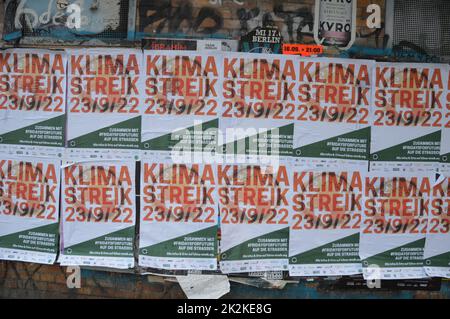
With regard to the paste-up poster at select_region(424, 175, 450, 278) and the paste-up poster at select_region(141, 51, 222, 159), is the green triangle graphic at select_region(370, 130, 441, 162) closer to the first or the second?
the paste-up poster at select_region(424, 175, 450, 278)

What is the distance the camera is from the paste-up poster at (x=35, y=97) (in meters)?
4.54

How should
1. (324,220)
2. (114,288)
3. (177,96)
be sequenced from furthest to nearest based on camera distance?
(114,288), (324,220), (177,96)

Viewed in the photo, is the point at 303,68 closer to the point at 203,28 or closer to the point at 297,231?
the point at 203,28

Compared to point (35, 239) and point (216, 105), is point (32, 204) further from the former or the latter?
point (216, 105)

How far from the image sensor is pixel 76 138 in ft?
14.9

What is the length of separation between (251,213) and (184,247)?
0.72m

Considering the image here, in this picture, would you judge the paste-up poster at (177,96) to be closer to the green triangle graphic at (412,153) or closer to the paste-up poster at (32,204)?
the paste-up poster at (32,204)

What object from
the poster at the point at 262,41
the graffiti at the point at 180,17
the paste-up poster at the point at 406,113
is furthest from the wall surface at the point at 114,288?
the graffiti at the point at 180,17

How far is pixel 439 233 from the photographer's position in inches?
185

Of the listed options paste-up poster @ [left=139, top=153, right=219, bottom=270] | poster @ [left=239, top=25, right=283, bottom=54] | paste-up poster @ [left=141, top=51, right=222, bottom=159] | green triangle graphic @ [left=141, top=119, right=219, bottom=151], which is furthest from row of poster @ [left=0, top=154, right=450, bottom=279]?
poster @ [left=239, top=25, right=283, bottom=54]

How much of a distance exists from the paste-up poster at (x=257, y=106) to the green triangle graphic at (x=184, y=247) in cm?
77

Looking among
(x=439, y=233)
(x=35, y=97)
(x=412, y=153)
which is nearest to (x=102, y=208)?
(x=35, y=97)

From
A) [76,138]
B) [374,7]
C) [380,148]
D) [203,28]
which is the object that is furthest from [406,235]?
[76,138]

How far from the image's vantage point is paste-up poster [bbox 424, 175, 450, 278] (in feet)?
15.3
